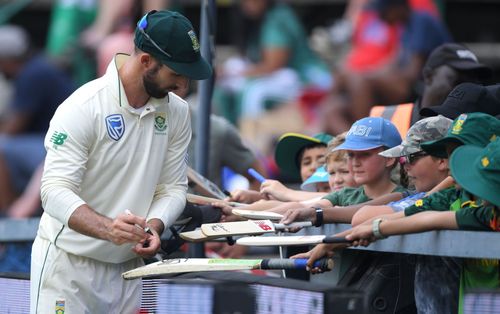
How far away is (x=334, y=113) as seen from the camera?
45.2ft

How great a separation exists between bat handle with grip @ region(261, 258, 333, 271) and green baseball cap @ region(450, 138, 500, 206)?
70 centimetres

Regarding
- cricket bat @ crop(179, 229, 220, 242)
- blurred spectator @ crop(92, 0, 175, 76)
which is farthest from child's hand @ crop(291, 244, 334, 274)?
blurred spectator @ crop(92, 0, 175, 76)

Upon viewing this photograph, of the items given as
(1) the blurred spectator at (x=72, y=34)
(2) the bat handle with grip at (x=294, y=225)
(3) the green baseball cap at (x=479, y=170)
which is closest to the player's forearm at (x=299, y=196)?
(2) the bat handle with grip at (x=294, y=225)

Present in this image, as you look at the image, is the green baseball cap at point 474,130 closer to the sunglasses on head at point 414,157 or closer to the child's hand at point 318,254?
the sunglasses on head at point 414,157

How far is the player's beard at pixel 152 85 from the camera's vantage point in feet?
18.7

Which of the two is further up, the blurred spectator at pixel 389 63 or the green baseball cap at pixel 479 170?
the green baseball cap at pixel 479 170

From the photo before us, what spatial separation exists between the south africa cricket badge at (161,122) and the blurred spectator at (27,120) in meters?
8.34

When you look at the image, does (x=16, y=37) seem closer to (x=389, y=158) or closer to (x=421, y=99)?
(x=421, y=99)

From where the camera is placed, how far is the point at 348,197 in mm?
6641

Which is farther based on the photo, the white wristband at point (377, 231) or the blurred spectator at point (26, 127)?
the blurred spectator at point (26, 127)

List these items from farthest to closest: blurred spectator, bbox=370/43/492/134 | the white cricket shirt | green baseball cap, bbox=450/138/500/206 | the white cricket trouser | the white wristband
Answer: blurred spectator, bbox=370/43/492/134, the white cricket trouser, the white cricket shirt, the white wristband, green baseball cap, bbox=450/138/500/206

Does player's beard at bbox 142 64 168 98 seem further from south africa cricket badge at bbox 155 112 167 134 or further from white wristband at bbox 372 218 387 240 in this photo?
white wristband at bbox 372 218 387 240

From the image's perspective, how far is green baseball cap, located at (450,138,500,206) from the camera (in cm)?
482

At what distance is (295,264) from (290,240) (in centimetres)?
18
